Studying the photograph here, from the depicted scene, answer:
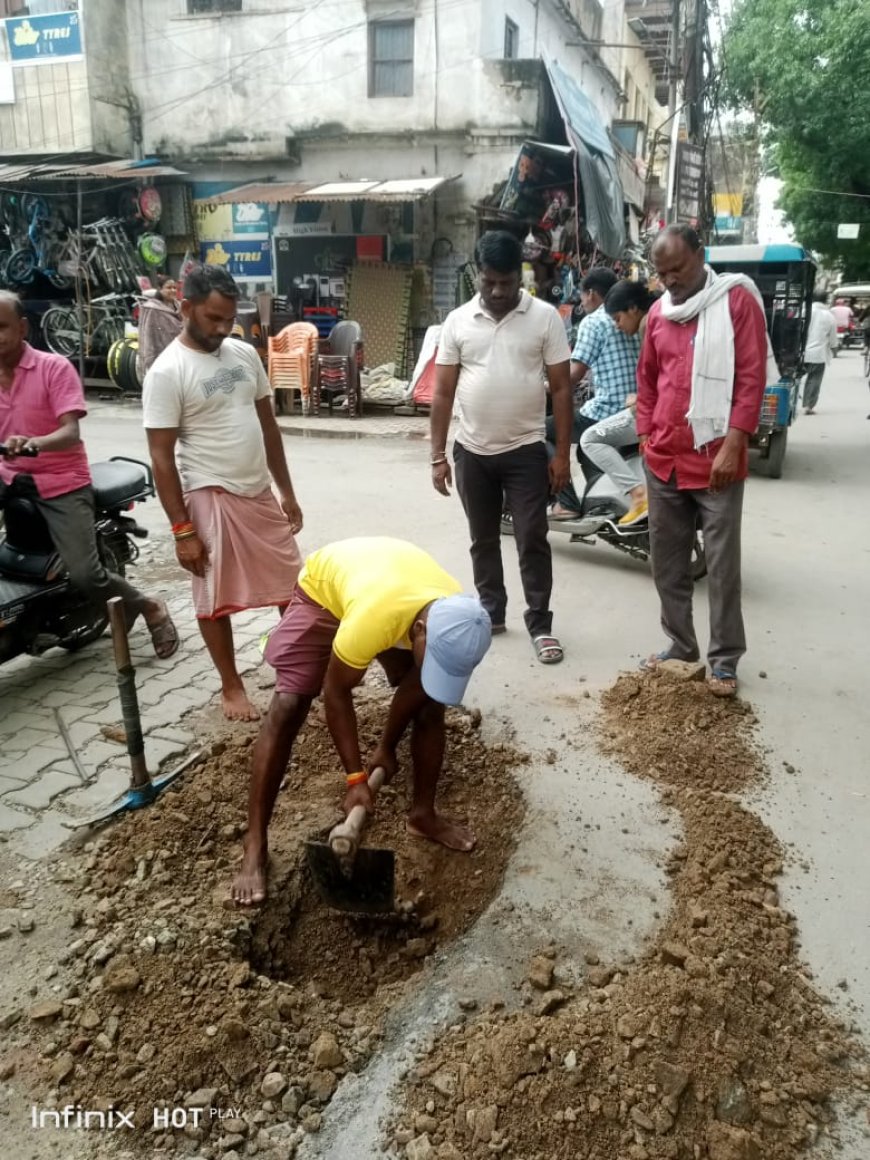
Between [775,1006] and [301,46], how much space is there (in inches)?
626

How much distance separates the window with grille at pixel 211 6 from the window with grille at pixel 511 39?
4.47 m

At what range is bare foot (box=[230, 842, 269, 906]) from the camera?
257 cm

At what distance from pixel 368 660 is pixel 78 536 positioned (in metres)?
2.06

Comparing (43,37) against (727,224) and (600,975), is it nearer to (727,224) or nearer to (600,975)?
(600,975)

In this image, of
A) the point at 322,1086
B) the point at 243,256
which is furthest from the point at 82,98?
the point at 322,1086

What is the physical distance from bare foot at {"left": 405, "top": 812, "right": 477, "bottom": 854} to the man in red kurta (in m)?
1.49

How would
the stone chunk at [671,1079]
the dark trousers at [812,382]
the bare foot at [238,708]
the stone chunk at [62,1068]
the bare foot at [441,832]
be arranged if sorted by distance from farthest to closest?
the dark trousers at [812,382] < the bare foot at [238,708] < the bare foot at [441,832] < the stone chunk at [62,1068] < the stone chunk at [671,1079]

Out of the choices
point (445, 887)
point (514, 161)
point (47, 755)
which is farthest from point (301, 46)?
point (445, 887)

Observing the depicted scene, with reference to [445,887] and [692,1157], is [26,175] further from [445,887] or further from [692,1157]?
[692,1157]

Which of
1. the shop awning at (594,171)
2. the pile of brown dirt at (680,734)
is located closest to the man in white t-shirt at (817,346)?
the shop awning at (594,171)

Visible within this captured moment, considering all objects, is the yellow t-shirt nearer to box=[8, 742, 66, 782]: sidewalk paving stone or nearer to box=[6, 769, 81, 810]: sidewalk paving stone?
box=[6, 769, 81, 810]: sidewalk paving stone

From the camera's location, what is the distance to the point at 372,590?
2441 mm

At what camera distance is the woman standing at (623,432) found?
5434 millimetres

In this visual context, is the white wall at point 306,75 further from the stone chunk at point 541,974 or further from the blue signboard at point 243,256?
the stone chunk at point 541,974
